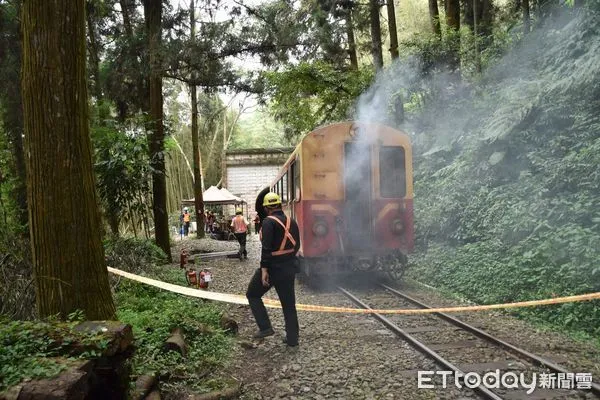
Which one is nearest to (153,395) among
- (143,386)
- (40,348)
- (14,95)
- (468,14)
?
(143,386)

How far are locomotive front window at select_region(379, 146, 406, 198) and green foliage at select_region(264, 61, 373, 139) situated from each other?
22.4 ft

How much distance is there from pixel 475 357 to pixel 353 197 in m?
4.84

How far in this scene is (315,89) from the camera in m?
17.4

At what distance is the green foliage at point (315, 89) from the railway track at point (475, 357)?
34.8 feet

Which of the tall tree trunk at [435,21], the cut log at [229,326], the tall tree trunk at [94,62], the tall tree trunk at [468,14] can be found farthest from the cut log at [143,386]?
the tall tree trunk at [468,14]

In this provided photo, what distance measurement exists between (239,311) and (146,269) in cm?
266

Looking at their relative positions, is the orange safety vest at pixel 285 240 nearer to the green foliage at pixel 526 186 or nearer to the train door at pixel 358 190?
the green foliage at pixel 526 186

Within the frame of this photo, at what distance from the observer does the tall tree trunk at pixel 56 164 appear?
3.94m

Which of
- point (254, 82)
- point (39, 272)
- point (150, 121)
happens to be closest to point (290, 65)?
point (254, 82)

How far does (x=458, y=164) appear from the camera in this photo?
497 inches

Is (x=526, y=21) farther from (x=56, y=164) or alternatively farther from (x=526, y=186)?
(x=56, y=164)

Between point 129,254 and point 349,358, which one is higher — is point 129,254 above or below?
above

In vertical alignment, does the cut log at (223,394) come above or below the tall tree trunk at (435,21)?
below

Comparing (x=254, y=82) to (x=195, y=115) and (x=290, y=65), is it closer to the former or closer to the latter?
(x=290, y=65)
